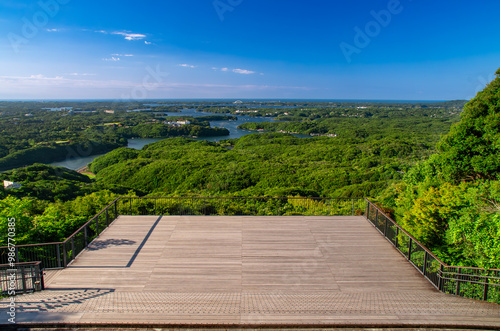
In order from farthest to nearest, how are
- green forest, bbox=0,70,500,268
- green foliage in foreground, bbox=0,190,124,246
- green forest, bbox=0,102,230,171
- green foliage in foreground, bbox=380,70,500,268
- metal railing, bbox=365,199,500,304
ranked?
green forest, bbox=0,102,230,171 → green foliage in foreground, bbox=0,190,124,246 → green forest, bbox=0,70,500,268 → green foliage in foreground, bbox=380,70,500,268 → metal railing, bbox=365,199,500,304

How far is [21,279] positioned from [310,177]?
38.3m

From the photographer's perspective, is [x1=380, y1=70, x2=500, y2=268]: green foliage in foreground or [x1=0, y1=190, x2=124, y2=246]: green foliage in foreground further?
[x1=0, y1=190, x2=124, y2=246]: green foliage in foreground

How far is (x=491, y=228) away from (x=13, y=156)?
79108 mm

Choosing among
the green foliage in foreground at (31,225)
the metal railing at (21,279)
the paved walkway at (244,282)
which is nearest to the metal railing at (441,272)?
the paved walkway at (244,282)

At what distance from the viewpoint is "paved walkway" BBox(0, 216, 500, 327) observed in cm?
475

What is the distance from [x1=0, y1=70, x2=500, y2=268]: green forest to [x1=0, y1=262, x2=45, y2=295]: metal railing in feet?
10.9

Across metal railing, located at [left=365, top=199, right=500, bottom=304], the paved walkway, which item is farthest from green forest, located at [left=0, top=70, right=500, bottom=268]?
the paved walkway

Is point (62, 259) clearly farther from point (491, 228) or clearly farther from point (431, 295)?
point (491, 228)

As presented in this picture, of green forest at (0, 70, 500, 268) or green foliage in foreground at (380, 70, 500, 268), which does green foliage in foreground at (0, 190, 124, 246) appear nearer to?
green forest at (0, 70, 500, 268)

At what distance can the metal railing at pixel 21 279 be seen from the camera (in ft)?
17.7

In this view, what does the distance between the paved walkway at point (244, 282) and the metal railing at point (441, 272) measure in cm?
22

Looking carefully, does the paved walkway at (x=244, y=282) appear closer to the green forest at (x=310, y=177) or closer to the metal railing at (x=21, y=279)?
the metal railing at (x=21, y=279)

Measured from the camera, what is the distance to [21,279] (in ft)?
18.1

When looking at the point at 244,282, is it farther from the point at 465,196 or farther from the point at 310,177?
the point at 310,177
